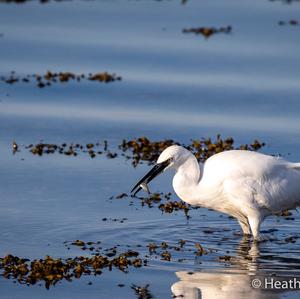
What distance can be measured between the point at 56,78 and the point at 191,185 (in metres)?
6.56

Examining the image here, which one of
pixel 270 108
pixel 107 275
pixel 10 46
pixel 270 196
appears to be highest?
pixel 10 46

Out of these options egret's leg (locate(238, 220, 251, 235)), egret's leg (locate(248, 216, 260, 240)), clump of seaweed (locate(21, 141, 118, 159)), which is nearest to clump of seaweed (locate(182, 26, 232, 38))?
clump of seaweed (locate(21, 141, 118, 159))

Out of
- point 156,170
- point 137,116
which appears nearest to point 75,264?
point 156,170

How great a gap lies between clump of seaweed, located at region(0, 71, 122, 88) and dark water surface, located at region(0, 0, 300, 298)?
189 millimetres

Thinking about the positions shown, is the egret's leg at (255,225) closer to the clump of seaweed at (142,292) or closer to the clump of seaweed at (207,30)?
the clump of seaweed at (142,292)

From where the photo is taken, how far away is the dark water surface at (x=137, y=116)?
9562 millimetres

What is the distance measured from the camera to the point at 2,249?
9.63m

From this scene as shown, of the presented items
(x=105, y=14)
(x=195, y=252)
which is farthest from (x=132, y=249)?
(x=105, y=14)

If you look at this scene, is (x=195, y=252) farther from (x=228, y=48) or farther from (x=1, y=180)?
(x=228, y=48)

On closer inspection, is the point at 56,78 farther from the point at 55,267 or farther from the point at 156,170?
the point at 55,267

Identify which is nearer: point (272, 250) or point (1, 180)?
point (272, 250)

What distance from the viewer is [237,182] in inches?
412

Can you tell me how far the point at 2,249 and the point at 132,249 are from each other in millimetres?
1224

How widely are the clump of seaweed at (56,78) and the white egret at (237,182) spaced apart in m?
6.11
